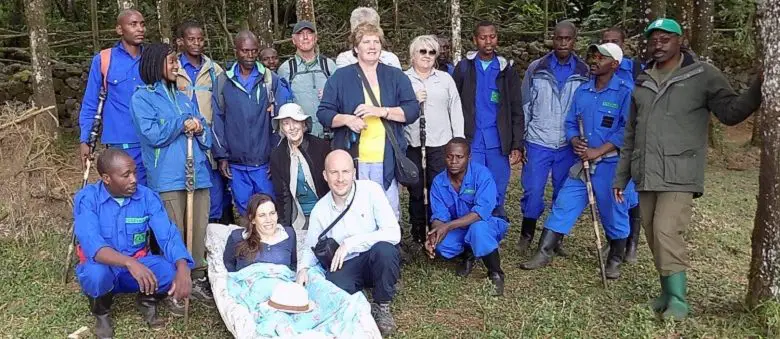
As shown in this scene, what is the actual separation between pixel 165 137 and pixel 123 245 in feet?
2.35

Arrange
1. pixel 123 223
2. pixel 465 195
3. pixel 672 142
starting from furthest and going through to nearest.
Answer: pixel 465 195, pixel 123 223, pixel 672 142

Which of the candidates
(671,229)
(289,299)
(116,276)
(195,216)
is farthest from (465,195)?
(116,276)

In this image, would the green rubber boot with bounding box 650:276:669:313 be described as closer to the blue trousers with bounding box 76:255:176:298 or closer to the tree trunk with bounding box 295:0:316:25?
the blue trousers with bounding box 76:255:176:298

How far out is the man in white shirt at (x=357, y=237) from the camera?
4.16 meters

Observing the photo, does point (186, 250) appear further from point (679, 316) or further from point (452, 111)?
point (679, 316)

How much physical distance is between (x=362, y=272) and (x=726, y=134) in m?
9.93

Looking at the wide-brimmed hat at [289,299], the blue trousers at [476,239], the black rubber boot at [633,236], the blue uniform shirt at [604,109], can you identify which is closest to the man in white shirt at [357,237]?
the wide-brimmed hat at [289,299]

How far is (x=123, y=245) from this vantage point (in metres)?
4.16

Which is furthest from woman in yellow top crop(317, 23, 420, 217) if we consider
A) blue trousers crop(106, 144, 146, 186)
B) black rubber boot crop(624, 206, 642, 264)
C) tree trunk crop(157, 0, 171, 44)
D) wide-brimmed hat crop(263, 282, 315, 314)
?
tree trunk crop(157, 0, 171, 44)

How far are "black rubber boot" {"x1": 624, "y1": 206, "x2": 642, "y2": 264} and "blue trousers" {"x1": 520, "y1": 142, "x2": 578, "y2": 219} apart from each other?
0.62 metres

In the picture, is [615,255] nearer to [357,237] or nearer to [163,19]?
[357,237]

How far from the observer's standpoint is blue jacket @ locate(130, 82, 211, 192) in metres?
4.30

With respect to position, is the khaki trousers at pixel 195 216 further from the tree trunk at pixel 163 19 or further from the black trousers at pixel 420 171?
the tree trunk at pixel 163 19

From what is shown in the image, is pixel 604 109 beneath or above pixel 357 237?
above
